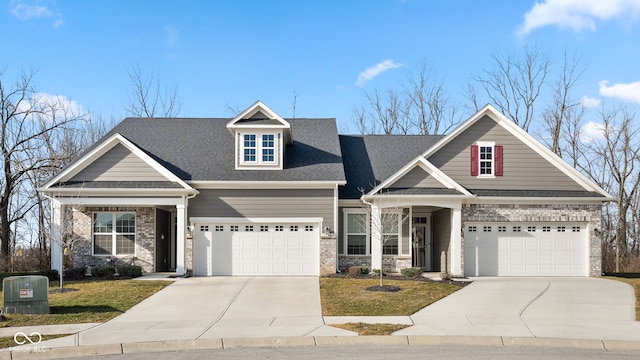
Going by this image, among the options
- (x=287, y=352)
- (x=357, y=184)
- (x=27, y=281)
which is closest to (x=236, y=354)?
(x=287, y=352)

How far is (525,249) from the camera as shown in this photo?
24.4 m

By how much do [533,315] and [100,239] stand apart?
16749 millimetres

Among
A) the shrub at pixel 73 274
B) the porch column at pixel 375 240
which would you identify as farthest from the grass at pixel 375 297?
the shrub at pixel 73 274

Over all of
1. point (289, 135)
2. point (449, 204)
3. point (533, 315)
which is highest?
point (289, 135)

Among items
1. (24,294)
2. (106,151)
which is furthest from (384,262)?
(24,294)

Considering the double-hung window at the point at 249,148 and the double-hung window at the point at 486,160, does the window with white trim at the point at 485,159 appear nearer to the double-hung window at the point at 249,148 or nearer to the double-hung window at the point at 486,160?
the double-hung window at the point at 486,160

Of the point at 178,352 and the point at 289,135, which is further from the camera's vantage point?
the point at 289,135

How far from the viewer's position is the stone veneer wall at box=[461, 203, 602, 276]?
24.3 m

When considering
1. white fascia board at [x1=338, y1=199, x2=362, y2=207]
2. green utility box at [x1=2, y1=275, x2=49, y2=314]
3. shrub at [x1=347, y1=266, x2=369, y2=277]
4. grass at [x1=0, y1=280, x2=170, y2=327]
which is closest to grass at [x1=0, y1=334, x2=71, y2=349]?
grass at [x1=0, y1=280, x2=170, y2=327]

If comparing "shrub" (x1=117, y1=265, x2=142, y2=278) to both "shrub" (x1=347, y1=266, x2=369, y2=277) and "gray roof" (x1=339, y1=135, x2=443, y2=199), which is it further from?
"gray roof" (x1=339, y1=135, x2=443, y2=199)

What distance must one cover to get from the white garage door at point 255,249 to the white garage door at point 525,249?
6.25 meters

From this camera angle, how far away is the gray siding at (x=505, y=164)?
2519cm

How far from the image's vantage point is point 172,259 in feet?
87.7

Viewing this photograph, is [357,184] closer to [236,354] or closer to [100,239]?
[100,239]
